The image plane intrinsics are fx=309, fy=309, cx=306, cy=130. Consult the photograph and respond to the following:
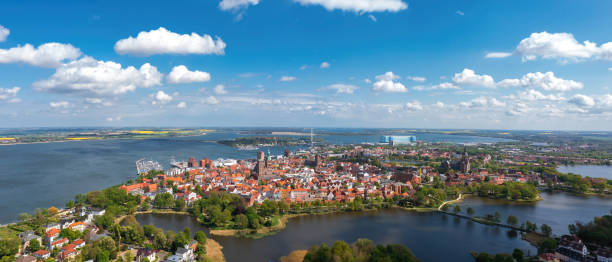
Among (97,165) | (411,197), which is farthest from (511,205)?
(97,165)

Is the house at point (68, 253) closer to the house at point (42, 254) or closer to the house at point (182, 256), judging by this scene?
the house at point (42, 254)

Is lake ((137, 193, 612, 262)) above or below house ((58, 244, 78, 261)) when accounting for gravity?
below

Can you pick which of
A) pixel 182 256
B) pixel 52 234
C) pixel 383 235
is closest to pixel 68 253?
pixel 52 234

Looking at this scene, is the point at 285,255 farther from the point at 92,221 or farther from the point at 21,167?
the point at 21,167

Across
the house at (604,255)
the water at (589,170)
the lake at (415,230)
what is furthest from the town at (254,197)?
the water at (589,170)

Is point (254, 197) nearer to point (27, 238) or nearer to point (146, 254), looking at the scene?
point (146, 254)

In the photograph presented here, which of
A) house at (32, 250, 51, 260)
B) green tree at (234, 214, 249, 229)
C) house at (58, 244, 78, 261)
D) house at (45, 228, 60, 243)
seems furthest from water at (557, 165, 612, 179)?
house at (45, 228, 60, 243)

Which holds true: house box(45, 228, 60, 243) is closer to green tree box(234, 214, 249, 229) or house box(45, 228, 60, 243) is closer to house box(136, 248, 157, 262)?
house box(136, 248, 157, 262)
